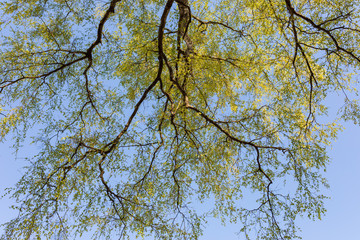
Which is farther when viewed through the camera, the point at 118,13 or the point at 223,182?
the point at 118,13

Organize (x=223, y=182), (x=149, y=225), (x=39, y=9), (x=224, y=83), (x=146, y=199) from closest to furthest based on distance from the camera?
(x=149, y=225), (x=146, y=199), (x=223, y=182), (x=39, y=9), (x=224, y=83)

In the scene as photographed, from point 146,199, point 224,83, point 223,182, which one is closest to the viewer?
point 146,199

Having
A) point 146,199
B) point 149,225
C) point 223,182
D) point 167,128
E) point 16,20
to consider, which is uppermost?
point 16,20

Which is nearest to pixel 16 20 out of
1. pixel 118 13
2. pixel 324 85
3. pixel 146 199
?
pixel 118 13

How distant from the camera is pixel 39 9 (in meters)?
7.79

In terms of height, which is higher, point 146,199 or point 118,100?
point 118,100

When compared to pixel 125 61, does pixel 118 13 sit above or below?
above

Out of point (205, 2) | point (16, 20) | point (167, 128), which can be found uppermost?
point (205, 2)

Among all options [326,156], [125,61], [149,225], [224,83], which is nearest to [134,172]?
[149,225]

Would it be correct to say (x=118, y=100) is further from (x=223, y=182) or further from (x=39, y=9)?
(x=223, y=182)

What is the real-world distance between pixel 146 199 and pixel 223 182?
1978 millimetres

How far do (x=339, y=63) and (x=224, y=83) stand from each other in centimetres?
316

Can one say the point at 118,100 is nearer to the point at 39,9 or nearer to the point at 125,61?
the point at 125,61

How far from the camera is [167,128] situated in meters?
8.16
